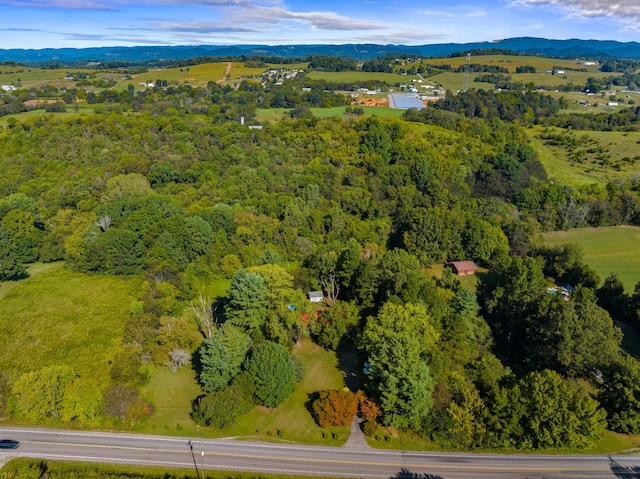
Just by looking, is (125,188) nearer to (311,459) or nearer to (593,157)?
(311,459)

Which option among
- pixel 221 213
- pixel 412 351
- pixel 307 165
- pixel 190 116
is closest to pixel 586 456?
pixel 412 351

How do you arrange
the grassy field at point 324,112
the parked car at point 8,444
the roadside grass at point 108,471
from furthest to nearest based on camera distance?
the grassy field at point 324,112, the parked car at point 8,444, the roadside grass at point 108,471

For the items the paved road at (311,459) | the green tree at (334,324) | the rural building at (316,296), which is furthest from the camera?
the rural building at (316,296)

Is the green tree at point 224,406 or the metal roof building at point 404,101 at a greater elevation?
the metal roof building at point 404,101

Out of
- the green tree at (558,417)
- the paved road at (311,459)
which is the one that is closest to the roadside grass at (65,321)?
the paved road at (311,459)

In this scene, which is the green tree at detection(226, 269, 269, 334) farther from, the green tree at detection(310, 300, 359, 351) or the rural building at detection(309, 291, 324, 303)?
the rural building at detection(309, 291, 324, 303)

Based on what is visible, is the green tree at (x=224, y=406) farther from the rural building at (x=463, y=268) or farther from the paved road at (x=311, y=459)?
the rural building at (x=463, y=268)
